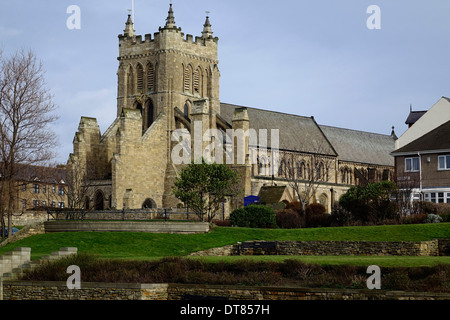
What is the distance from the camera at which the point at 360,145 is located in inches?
3863

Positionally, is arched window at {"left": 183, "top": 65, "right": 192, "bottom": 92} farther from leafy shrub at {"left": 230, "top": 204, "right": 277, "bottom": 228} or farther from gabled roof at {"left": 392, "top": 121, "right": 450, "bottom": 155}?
leafy shrub at {"left": 230, "top": 204, "right": 277, "bottom": 228}

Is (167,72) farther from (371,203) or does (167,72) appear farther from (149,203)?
(371,203)

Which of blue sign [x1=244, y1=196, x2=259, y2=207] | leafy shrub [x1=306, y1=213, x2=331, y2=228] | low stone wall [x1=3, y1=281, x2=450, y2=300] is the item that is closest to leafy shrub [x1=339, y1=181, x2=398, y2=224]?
leafy shrub [x1=306, y1=213, x2=331, y2=228]

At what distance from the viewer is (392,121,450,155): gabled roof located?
54.1 metres

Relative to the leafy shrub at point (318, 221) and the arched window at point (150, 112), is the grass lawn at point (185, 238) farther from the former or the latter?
the arched window at point (150, 112)

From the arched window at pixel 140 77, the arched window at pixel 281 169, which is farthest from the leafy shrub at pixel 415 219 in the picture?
the arched window at pixel 281 169

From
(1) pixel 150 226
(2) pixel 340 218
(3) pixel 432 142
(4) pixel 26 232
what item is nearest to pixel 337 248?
(2) pixel 340 218

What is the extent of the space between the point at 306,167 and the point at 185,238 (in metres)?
48.4

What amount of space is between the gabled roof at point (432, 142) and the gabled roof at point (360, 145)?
1354 inches

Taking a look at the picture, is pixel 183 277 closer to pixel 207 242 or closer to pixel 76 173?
pixel 207 242

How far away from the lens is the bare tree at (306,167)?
79.4 meters

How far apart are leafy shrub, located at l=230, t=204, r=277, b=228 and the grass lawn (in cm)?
316
